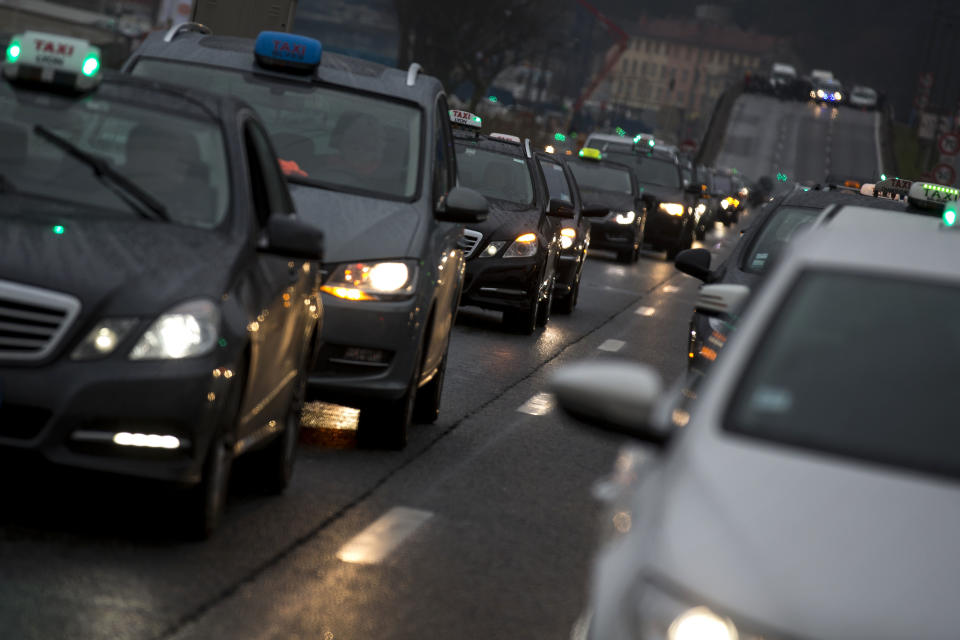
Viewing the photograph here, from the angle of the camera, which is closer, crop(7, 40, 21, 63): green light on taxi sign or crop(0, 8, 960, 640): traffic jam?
crop(0, 8, 960, 640): traffic jam

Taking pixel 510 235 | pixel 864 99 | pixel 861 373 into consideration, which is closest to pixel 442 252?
pixel 861 373

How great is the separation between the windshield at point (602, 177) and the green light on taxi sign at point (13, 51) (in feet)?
78.7

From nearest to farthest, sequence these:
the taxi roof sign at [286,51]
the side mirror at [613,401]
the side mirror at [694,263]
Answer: the side mirror at [613,401] < the taxi roof sign at [286,51] < the side mirror at [694,263]

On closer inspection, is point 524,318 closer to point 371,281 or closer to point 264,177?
point 371,281

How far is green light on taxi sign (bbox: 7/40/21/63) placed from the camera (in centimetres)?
755

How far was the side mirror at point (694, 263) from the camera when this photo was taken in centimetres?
1160

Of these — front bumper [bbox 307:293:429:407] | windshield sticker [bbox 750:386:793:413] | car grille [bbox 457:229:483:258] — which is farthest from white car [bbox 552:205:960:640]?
car grille [bbox 457:229:483:258]

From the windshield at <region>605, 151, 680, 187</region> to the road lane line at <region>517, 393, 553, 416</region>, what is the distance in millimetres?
25048

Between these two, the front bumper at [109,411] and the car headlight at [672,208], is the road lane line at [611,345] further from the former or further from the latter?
the car headlight at [672,208]

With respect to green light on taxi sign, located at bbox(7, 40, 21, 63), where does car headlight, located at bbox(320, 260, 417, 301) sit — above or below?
below

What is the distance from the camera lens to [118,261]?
6613 millimetres

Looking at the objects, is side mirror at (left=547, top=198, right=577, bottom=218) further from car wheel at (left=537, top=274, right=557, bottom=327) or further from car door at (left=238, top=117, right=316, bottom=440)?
car door at (left=238, top=117, right=316, bottom=440)

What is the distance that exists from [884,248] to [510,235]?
490 inches

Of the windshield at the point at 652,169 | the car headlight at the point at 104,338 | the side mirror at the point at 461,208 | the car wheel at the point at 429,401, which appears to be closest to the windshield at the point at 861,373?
the car headlight at the point at 104,338
